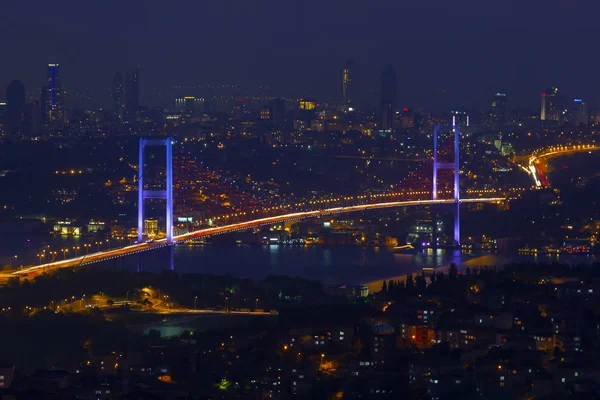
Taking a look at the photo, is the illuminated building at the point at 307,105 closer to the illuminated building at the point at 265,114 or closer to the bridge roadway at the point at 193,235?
the illuminated building at the point at 265,114

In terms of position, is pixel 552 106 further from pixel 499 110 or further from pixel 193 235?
pixel 193 235

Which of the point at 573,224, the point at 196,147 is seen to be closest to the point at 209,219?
the point at 573,224

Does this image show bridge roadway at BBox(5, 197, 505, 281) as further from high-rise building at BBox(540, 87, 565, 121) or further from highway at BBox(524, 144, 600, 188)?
high-rise building at BBox(540, 87, 565, 121)

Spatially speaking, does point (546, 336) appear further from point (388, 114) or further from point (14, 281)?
point (388, 114)

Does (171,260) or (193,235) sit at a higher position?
(193,235)

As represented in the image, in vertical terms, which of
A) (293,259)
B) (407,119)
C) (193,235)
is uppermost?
(407,119)

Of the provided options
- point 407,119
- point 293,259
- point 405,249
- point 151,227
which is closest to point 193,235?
point 293,259

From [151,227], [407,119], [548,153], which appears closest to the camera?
[151,227]
